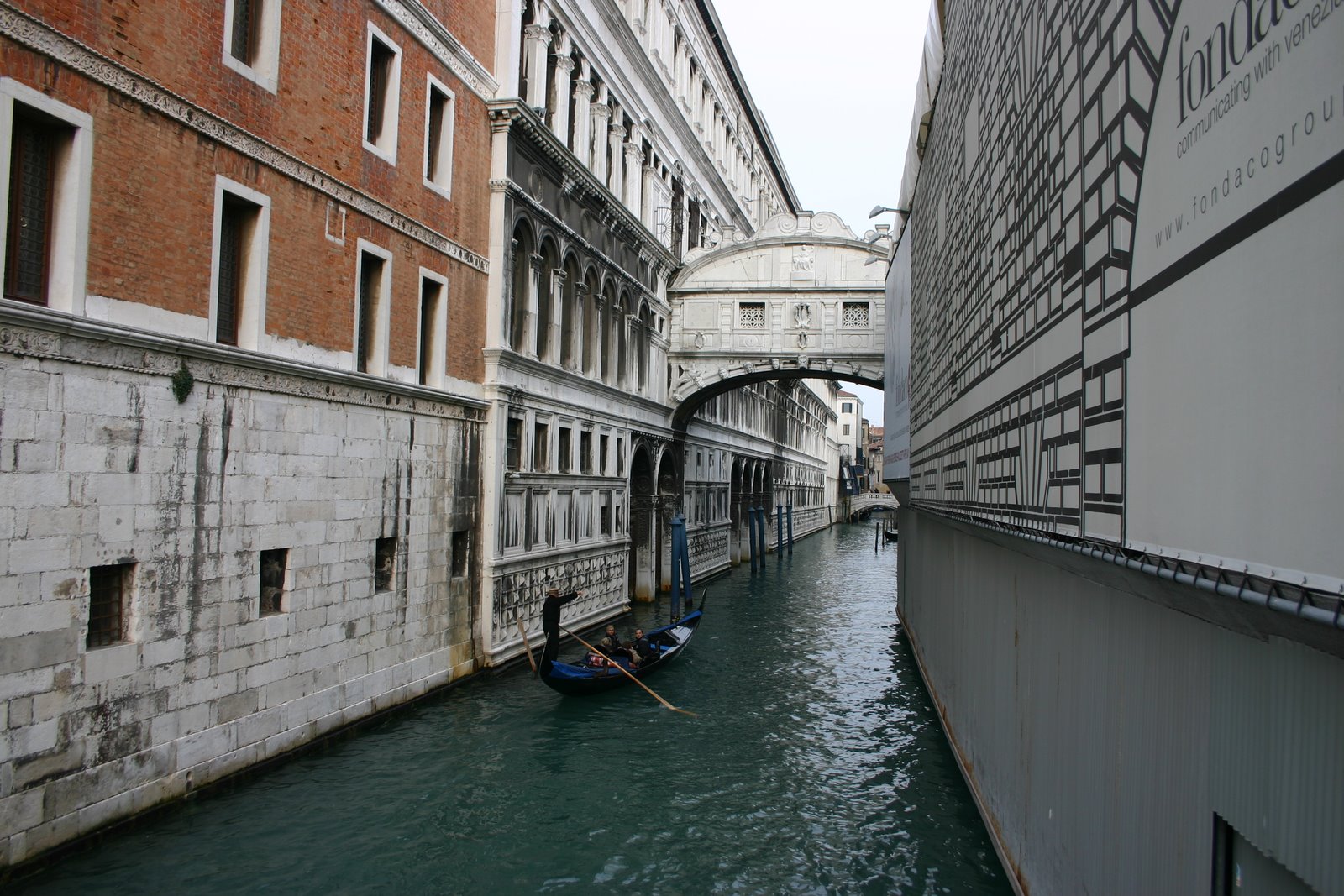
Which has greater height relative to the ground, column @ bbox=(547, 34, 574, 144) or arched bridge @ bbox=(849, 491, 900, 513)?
column @ bbox=(547, 34, 574, 144)

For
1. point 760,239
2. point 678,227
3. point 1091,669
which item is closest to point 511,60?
point 760,239

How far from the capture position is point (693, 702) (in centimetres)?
1312

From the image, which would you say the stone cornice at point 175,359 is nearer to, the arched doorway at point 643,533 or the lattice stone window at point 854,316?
the arched doorway at point 643,533

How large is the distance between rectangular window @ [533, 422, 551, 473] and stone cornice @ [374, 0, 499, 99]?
5.11m

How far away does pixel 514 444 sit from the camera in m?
14.6

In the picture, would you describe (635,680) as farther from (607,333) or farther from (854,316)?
(854,316)

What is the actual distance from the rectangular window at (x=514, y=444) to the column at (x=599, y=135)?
236 inches

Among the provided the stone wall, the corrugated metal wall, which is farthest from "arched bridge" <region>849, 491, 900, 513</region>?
the corrugated metal wall

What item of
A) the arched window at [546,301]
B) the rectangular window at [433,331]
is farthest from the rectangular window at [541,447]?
the rectangular window at [433,331]

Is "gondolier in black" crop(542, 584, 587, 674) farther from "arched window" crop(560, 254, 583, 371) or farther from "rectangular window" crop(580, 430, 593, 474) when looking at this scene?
"arched window" crop(560, 254, 583, 371)

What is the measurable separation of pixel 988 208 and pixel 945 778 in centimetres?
591

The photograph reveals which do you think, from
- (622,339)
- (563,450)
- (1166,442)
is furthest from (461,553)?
(1166,442)

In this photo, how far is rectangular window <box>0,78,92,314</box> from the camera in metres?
6.82

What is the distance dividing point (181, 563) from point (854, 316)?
54.9ft
